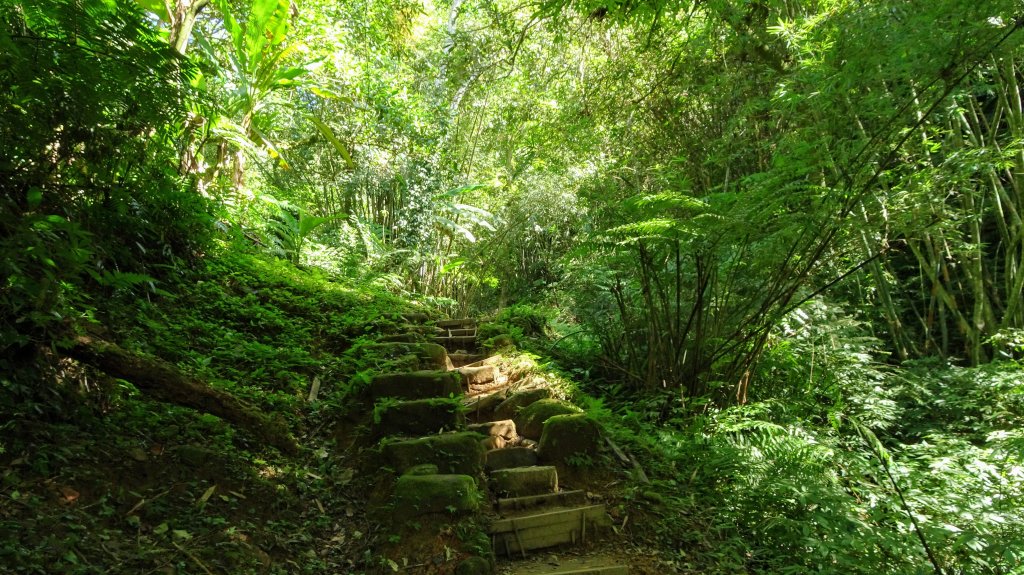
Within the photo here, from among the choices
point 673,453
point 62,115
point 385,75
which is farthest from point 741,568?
point 385,75

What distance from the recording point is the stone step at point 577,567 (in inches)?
107

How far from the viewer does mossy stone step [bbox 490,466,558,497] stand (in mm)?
3305

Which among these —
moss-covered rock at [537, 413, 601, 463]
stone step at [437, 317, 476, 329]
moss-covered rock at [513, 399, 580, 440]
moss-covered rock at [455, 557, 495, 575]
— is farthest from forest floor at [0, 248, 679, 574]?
stone step at [437, 317, 476, 329]

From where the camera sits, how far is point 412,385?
4.05 m

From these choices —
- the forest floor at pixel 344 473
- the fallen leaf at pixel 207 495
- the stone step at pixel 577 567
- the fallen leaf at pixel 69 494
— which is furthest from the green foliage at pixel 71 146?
the stone step at pixel 577 567

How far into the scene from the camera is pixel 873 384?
195 inches

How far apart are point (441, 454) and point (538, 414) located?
0.97m

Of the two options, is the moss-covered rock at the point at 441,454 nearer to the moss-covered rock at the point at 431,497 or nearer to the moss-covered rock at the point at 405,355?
the moss-covered rock at the point at 431,497

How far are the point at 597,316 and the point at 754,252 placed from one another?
1.73 m

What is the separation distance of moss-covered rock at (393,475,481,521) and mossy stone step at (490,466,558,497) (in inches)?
14.3

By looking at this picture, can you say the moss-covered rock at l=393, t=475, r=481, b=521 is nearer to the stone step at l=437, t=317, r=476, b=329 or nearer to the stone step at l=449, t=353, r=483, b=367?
the stone step at l=449, t=353, r=483, b=367

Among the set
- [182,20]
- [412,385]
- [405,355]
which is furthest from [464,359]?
[182,20]

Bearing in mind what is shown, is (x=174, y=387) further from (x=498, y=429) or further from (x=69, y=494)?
(x=498, y=429)

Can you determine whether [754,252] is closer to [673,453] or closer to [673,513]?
[673,453]
